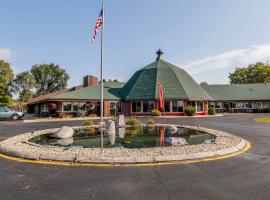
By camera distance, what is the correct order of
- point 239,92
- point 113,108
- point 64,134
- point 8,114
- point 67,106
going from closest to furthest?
point 64,134, point 8,114, point 67,106, point 113,108, point 239,92

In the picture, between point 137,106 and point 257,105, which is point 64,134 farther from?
point 257,105

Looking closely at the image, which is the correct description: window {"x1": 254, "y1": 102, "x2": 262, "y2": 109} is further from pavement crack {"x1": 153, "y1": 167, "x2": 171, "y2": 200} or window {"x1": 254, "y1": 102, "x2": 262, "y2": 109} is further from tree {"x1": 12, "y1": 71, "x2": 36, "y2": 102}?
tree {"x1": 12, "y1": 71, "x2": 36, "y2": 102}

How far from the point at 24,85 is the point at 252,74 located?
3115 inches

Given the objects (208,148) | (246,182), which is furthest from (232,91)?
(246,182)

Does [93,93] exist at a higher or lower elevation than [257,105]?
higher

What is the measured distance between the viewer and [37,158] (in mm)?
6949

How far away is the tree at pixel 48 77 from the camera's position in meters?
77.7

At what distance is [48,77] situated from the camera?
3108 inches

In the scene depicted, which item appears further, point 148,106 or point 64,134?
point 148,106

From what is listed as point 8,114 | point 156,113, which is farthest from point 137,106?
point 8,114

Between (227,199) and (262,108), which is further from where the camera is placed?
(262,108)

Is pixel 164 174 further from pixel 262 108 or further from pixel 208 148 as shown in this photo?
pixel 262 108

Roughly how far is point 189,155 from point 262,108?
150ft

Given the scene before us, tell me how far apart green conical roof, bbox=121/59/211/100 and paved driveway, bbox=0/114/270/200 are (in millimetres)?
27149
